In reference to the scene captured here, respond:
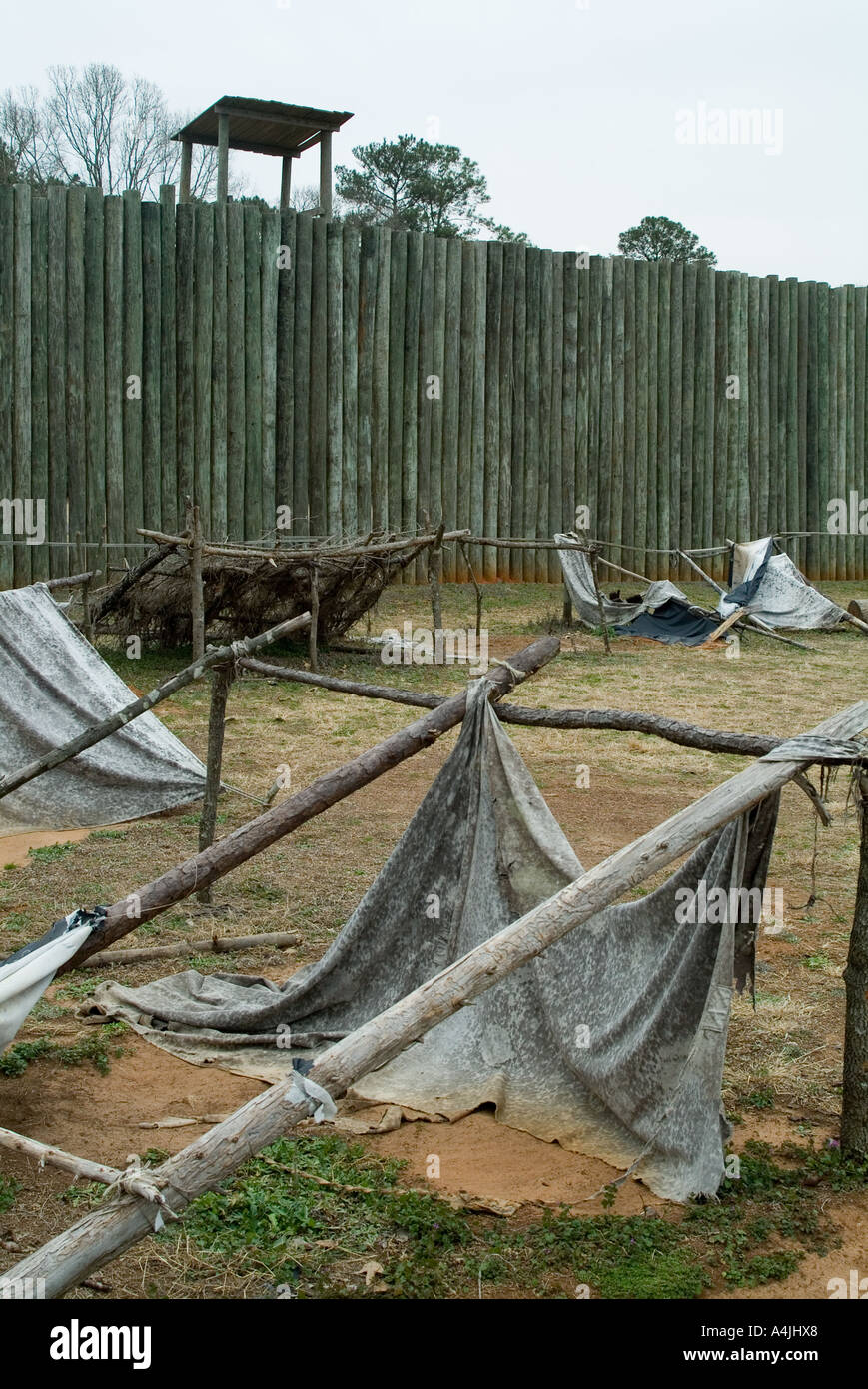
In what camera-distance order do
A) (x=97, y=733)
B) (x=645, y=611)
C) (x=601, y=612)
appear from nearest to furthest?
(x=97, y=733), (x=601, y=612), (x=645, y=611)

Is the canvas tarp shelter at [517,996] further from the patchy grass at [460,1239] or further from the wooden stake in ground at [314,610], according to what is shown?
the wooden stake in ground at [314,610]

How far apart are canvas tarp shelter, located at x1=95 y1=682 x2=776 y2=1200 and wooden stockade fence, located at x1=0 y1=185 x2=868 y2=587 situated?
7761 mm

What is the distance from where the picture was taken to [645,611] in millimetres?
15570

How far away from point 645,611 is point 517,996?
35.8 ft

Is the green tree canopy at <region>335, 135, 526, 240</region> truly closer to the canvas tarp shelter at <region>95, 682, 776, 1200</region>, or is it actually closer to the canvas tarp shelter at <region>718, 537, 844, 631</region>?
the canvas tarp shelter at <region>718, 537, 844, 631</region>

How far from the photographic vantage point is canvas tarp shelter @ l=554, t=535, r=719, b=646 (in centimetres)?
1527

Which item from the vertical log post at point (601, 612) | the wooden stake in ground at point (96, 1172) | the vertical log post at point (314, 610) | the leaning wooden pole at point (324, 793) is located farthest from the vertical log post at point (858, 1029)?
the vertical log post at point (601, 612)

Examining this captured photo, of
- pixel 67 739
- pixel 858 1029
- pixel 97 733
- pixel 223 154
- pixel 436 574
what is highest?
pixel 223 154

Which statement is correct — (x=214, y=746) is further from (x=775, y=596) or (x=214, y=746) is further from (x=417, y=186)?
(x=417, y=186)

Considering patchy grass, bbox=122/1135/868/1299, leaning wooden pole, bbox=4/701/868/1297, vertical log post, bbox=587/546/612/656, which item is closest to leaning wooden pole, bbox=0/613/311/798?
patchy grass, bbox=122/1135/868/1299

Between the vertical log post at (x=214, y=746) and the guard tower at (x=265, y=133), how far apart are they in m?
10.3

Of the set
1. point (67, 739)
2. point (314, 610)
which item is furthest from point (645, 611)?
point (67, 739)

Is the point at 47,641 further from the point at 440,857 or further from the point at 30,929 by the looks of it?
the point at 440,857

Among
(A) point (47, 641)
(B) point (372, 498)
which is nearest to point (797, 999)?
(A) point (47, 641)
